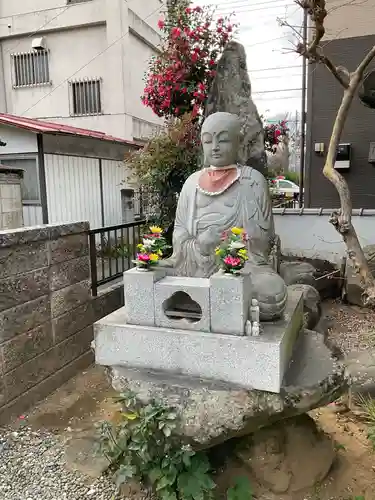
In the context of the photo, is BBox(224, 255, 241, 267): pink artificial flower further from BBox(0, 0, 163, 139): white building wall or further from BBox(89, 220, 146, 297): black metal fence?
BBox(0, 0, 163, 139): white building wall

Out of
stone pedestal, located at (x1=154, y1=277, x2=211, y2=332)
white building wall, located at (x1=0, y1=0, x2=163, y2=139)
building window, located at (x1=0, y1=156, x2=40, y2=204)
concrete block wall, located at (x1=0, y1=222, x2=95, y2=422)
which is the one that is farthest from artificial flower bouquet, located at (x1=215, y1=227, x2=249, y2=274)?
white building wall, located at (x1=0, y1=0, x2=163, y2=139)

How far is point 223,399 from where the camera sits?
255cm

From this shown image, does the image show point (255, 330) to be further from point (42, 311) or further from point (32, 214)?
point (32, 214)

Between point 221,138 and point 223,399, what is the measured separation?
6.51 feet

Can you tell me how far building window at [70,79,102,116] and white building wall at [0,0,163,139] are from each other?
164 mm

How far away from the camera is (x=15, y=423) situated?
12.2 ft

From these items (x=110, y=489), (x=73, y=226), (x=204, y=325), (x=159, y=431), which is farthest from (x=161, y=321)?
(x=73, y=226)

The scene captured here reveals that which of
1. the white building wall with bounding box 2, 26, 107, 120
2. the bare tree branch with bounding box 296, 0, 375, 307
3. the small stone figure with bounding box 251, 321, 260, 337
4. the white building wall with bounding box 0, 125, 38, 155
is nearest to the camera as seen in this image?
the small stone figure with bounding box 251, 321, 260, 337

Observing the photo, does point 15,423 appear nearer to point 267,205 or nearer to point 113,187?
point 267,205

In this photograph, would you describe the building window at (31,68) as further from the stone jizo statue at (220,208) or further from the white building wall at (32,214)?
the stone jizo statue at (220,208)

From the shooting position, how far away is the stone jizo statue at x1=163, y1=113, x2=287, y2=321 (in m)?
3.32

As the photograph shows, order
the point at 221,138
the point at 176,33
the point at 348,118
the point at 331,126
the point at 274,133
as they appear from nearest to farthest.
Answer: the point at 221,138
the point at 176,33
the point at 274,133
the point at 348,118
the point at 331,126

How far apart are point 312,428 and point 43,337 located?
8.81 ft

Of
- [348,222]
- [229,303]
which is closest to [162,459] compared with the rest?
[229,303]
